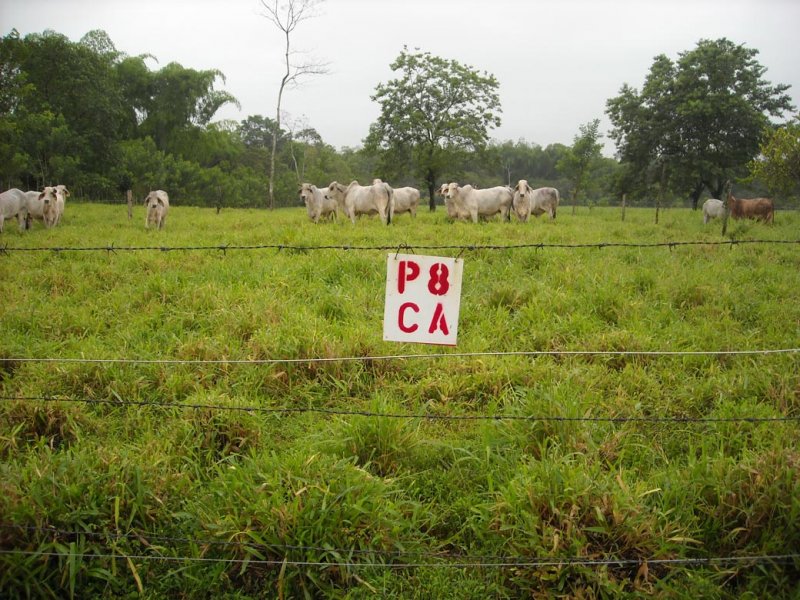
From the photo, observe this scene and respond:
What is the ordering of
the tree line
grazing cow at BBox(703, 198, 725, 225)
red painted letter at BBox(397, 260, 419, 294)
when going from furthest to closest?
the tree line
grazing cow at BBox(703, 198, 725, 225)
red painted letter at BBox(397, 260, 419, 294)

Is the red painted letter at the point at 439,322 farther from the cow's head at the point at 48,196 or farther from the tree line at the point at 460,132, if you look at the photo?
the tree line at the point at 460,132

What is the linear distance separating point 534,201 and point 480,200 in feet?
9.50

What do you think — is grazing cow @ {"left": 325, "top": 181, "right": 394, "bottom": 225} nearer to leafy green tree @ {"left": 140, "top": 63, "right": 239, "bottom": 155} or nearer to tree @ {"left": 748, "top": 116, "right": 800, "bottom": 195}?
tree @ {"left": 748, "top": 116, "right": 800, "bottom": 195}

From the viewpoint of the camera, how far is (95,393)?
388cm

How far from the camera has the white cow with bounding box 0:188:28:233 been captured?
12859mm

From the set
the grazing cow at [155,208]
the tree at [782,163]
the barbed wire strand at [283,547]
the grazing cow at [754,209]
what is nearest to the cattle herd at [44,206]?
the grazing cow at [155,208]

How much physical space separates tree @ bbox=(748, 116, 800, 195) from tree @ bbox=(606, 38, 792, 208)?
769 cm

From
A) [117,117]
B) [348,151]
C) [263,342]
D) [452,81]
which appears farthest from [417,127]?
[348,151]

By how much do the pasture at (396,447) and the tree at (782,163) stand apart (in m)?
15.0

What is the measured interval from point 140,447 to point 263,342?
155 centimetres

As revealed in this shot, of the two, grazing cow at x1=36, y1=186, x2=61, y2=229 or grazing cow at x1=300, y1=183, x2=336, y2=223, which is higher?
grazing cow at x1=300, y1=183, x2=336, y2=223

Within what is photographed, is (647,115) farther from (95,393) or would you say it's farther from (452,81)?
(95,393)

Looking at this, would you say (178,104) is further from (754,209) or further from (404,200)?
(754,209)

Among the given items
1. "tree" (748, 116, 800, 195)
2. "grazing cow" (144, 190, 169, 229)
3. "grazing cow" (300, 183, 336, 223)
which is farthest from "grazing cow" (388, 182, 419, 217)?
"tree" (748, 116, 800, 195)
